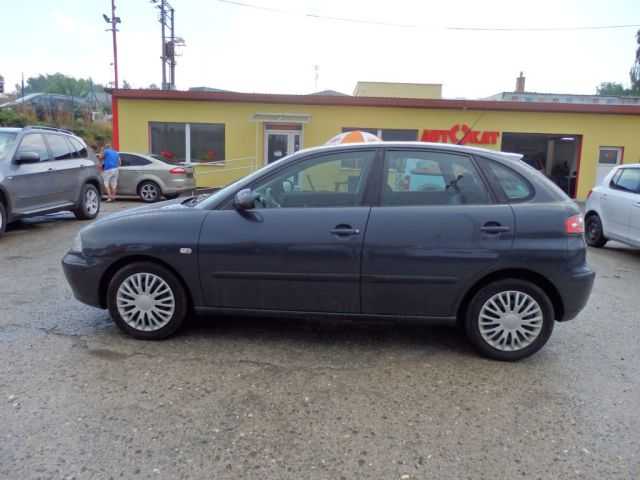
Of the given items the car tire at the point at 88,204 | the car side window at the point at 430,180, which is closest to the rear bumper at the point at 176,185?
the car tire at the point at 88,204

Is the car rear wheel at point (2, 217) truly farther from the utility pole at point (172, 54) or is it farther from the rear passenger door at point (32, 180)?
the utility pole at point (172, 54)

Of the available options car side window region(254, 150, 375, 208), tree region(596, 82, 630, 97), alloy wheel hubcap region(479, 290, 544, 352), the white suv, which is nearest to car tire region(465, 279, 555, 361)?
alloy wheel hubcap region(479, 290, 544, 352)

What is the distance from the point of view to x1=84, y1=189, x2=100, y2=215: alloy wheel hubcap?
1005cm

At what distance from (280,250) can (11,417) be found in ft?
6.34

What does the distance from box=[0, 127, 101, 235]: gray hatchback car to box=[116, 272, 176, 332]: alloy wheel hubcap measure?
204 inches

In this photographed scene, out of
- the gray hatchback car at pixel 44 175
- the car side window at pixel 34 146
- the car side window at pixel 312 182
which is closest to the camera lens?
the car side window at pixel 312 182

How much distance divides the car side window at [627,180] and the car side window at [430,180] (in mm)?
5632

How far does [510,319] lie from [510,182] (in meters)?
1.01

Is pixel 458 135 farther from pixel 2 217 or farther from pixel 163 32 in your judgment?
pixel 163 32

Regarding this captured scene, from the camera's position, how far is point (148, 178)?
1367 cm

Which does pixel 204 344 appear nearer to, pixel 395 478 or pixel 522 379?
pixel 395 478

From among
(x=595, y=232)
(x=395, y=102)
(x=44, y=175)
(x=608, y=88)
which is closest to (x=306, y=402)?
(x=44, y=175)

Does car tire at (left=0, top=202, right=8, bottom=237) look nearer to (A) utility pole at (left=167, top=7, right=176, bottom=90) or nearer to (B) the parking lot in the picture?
(B) the parking lot

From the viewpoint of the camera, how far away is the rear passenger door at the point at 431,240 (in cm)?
365
